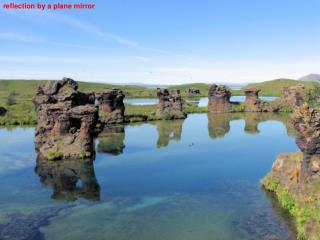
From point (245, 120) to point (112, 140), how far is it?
44.7 meters

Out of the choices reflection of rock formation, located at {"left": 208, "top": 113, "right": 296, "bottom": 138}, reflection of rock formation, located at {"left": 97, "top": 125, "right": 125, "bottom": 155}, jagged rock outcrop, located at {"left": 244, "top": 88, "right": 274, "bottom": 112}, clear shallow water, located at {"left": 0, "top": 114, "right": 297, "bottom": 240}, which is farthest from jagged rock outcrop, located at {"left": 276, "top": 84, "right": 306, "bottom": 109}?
reflection of rock formation, located at {"left": 97, "top": 125, "right": 125, "bottom": 155}

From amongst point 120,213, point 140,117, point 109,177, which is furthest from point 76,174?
point 140,117

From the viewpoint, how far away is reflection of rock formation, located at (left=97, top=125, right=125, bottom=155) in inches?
2613

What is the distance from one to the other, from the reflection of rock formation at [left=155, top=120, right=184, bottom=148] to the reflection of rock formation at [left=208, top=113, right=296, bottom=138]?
7212 millimetres

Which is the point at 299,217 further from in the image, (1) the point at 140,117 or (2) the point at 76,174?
(1) the point at 140,117

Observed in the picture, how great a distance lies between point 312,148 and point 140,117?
72.8 metres

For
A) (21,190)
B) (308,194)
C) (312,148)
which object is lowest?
(21,190)

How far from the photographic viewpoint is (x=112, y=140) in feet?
246

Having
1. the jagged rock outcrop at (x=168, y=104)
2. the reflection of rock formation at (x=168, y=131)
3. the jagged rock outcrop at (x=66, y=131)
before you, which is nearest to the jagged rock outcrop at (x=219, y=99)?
the jagged rock outcrop at (x=168, y=104)

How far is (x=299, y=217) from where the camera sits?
3152cm

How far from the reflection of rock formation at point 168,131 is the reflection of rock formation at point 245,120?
7.21m

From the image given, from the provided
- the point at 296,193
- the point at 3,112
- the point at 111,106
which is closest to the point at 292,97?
the point at 111,106

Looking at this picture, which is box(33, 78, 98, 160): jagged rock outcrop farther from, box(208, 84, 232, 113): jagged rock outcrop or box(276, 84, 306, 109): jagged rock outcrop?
box(276, 84, 306, 109): jagged rock outcrop

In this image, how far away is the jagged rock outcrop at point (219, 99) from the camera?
419 ft
